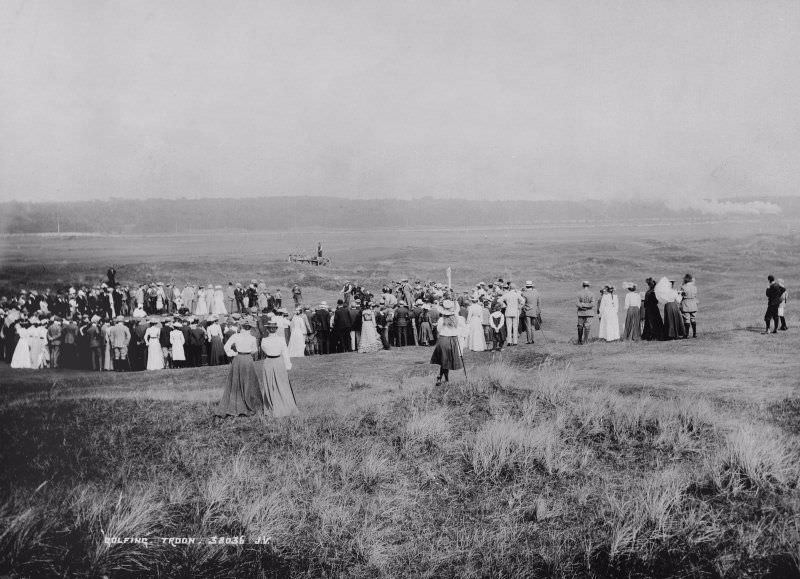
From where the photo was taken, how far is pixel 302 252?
1606 inches

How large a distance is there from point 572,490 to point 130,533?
192 inches

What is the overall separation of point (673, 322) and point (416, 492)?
35.7 feet

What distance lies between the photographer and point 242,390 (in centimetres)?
953

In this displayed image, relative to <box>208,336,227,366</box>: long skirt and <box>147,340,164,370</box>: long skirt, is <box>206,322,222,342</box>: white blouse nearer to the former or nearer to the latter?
<box>208,336,227,366</box>: long skirt

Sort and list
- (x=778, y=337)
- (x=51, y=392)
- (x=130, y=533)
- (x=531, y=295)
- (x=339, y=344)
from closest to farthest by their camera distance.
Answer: (x=130, y=533), (x=51, y=392), (x=778, y=337), (x=531, y=295), (x=339, y=344)

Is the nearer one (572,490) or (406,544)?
(406,544)

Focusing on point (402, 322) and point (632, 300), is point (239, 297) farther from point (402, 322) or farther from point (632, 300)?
point (632, 300)

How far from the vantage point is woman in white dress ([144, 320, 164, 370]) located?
16.4 metres

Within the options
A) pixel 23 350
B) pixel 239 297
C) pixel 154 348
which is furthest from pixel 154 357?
pixel 239 297

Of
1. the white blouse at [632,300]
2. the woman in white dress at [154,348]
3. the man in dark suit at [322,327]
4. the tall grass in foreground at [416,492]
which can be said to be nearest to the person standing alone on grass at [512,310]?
the white blouse at [632,300]

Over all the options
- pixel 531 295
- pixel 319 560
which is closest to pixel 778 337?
pixel 531 295

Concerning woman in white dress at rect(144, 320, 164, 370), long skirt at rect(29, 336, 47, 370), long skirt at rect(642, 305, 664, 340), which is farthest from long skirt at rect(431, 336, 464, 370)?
long skirt at rect(29, 336, 47, 370)

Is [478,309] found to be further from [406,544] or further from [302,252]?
[302,252]

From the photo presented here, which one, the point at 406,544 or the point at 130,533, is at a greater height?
the point at 130,533
